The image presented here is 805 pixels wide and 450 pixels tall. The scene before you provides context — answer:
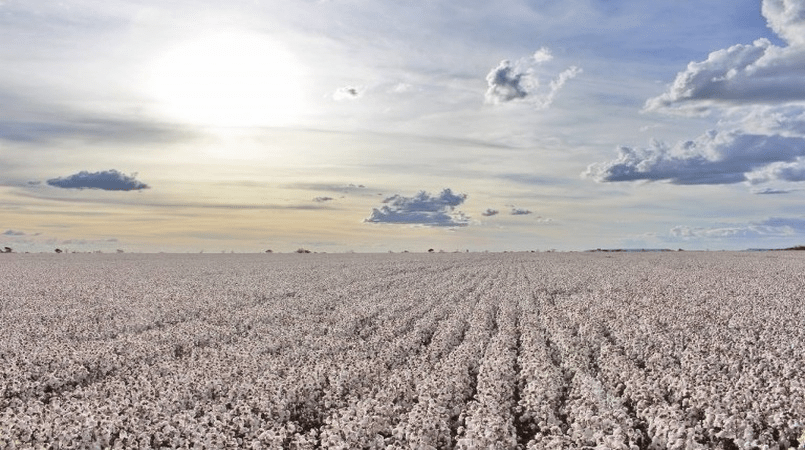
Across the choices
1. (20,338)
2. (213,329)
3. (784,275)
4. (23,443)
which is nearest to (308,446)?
(23,443)

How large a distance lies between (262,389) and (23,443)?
392 centimetres

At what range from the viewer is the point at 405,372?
13094 mm

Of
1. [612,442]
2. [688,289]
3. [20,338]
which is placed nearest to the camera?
[612,442]

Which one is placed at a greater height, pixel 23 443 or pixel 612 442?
pixel 612 442

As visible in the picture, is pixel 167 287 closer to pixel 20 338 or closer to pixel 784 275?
pixel 20 338

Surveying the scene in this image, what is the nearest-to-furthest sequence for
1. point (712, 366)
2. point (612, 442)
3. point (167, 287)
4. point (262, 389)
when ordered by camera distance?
1. point (612, 442)
2. point (262, 389)
3. point (712, 366)
4. point (167, 287)

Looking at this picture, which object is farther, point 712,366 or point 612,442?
point 712,366

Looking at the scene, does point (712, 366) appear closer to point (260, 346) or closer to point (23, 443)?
point (260, 346)

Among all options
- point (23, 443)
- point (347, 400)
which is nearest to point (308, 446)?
point (347, 400)

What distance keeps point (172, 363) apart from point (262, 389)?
3.71 m

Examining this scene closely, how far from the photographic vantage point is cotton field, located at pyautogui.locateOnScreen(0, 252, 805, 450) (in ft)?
29.8

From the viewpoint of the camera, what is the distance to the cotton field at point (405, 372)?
9.08 metres

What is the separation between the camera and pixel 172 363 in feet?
47.7

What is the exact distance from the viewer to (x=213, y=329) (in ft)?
66.0
